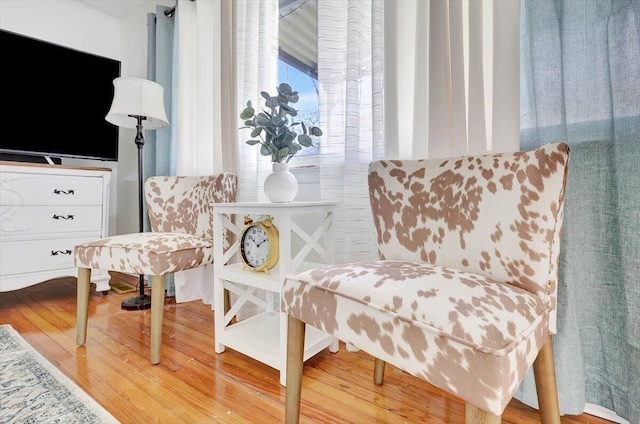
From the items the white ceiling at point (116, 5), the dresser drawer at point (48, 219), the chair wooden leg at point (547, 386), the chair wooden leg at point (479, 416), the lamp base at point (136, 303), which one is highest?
the white ceiling at point (116, 5)

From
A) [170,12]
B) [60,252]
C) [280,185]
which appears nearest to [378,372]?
[280,185]

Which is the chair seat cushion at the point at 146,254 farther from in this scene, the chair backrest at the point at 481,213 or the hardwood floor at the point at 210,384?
the chair backrest at the point at 481,213

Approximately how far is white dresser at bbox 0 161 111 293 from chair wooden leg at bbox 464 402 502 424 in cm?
224

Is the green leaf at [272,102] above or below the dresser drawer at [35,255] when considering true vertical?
above

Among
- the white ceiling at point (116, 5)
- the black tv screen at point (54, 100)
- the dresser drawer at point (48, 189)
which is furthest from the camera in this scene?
the white ceiling at point (116, 5)

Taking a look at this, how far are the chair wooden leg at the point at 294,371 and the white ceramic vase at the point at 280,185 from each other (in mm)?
565

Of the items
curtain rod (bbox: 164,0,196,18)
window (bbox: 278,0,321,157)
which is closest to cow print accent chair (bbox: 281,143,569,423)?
window (bbox: 278,0,321,157)

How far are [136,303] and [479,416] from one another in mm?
1906

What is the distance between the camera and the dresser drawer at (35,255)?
170cm

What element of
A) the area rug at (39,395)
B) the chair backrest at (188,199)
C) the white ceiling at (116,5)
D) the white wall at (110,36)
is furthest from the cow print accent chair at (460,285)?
the white ceiling at (116,5)

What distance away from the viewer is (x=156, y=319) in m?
1.19

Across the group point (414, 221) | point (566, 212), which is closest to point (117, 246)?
point (414, 221)

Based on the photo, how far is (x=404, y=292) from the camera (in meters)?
0.63

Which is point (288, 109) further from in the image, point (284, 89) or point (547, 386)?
point (547, 386)
